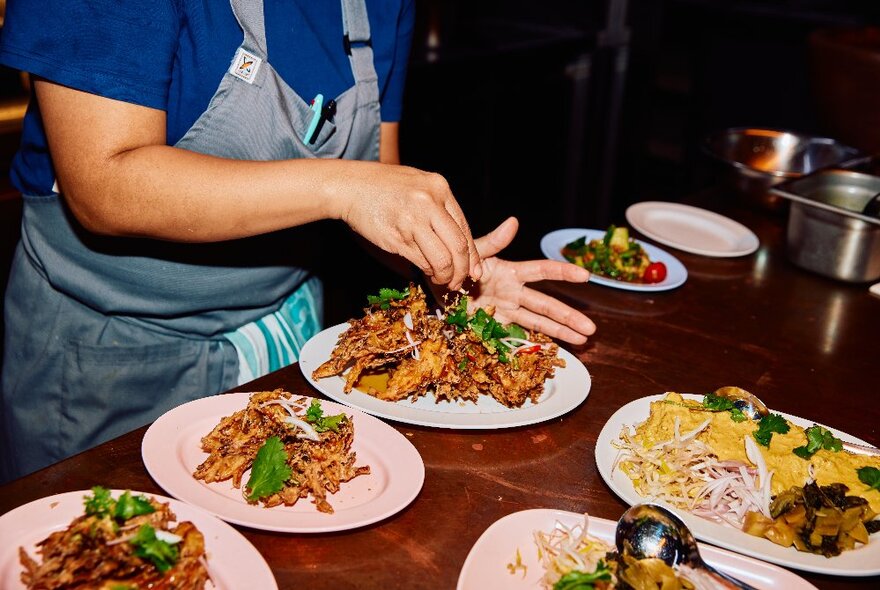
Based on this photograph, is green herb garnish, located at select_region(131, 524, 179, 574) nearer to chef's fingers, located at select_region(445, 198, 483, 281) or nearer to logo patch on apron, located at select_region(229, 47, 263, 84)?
chef's fingers, located at select_region(445, 198, 483, 281)

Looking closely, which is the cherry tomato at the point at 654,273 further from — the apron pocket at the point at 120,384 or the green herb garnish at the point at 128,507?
the green herb garnish at the point at 128,507

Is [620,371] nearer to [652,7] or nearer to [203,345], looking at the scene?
[203,345]

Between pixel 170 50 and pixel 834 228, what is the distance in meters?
2.16

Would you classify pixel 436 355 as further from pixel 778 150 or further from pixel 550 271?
pixel 778 150

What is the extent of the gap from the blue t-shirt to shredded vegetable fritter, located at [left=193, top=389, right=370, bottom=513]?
0.74 metres

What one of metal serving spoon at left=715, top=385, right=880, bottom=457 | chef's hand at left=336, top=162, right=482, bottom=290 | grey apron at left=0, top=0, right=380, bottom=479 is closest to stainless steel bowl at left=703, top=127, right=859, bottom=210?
metal serving spoon at left=715, top=385, right=880, bottom=457

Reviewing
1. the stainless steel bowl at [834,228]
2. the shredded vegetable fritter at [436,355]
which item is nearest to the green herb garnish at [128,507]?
the shredded vegetable fritter at [436,355]

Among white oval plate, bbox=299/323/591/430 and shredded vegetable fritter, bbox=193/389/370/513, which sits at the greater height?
shredded vegetable fritter, bbox=193/389/370/513

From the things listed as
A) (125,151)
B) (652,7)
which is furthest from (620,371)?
(652,7)

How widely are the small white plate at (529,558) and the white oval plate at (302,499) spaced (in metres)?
0.18

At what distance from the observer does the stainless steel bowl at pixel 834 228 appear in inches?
110

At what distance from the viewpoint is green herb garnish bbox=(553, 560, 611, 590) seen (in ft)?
4.47

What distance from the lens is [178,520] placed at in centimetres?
146

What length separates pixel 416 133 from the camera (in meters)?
5.04
